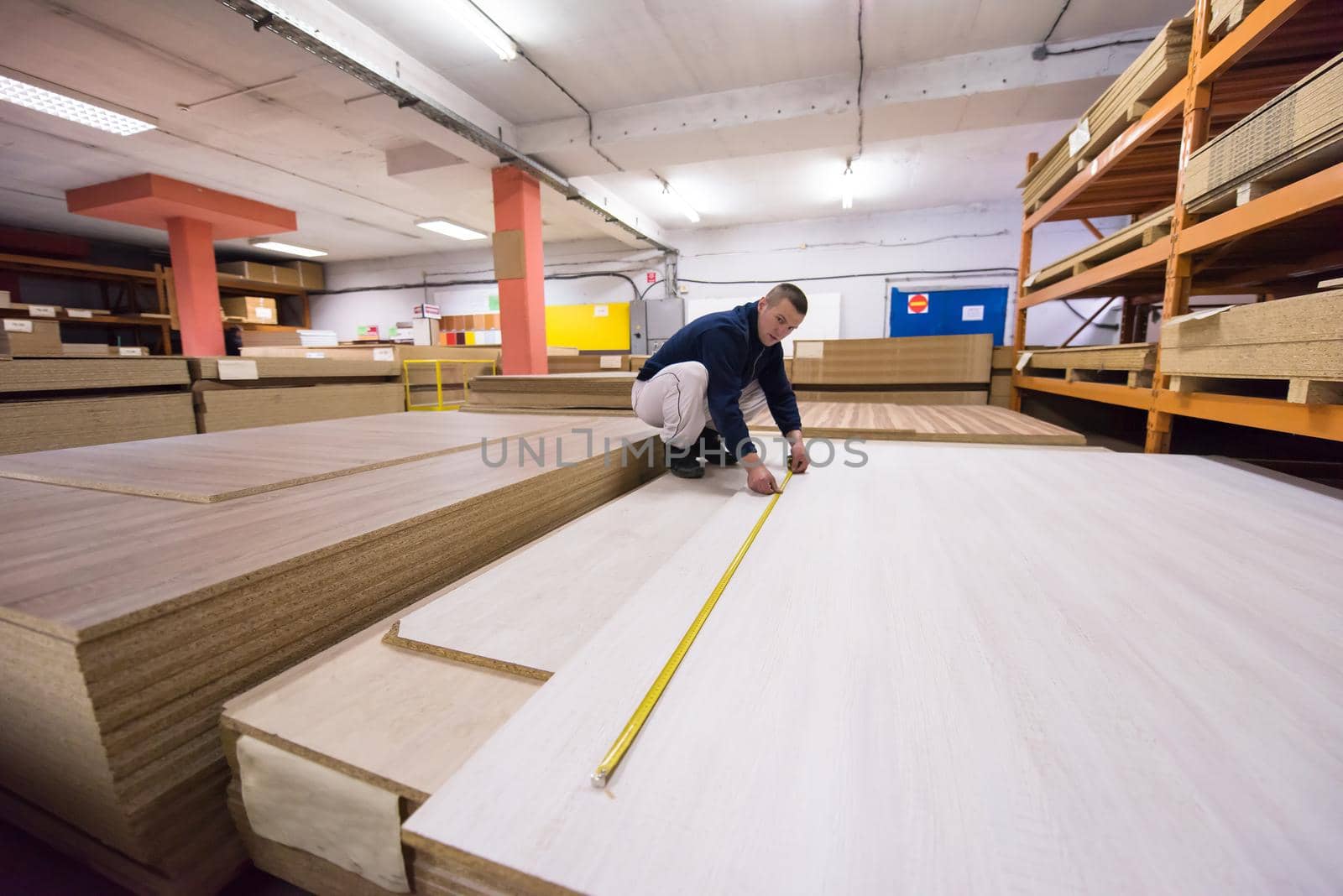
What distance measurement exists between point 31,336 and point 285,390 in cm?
175

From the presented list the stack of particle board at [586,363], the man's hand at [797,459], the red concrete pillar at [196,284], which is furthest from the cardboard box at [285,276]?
the man's hand at [797,459]

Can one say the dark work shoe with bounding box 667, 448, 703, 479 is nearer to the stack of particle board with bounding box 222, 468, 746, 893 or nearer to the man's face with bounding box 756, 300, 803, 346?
the man's face with bounding box 756, 300, 803, 346

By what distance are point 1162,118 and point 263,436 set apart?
169 inches

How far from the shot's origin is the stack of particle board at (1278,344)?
132 centimetres

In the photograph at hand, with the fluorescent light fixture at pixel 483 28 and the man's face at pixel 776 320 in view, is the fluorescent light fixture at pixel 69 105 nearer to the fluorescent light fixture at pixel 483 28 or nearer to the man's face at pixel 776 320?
the fluorescent light fixture at pixel 483 28

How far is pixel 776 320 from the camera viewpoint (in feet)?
6.66

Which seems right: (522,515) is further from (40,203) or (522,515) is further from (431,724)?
(40,203)

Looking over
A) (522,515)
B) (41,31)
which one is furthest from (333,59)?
(522,515)

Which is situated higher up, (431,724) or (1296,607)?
(1296,607)

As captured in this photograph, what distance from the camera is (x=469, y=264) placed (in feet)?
34.3

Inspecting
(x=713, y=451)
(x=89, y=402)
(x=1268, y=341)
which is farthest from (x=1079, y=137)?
(x=89, y=402)

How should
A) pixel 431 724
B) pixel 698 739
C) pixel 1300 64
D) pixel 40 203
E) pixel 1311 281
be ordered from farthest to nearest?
1. pixel 40 203
2. pixel 1311 281
3. pixel 1300 64
4. pixel 431 724
5. pixel 698 739

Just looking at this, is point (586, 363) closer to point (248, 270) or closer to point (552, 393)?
point (552, 393)

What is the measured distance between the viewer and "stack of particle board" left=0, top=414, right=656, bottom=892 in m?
0.72
